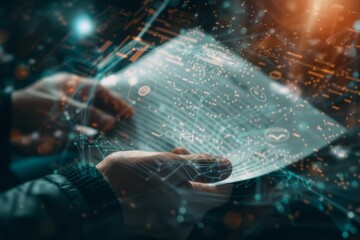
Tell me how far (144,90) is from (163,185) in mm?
283

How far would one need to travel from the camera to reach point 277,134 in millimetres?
746

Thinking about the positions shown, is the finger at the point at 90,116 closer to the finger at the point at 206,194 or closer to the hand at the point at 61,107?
the hand at the point at 61,107

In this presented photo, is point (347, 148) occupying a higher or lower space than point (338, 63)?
lower

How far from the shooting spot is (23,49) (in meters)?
1.05

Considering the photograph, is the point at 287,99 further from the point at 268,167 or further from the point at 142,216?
the point at 142,216

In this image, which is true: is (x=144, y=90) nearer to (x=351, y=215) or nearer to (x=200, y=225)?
(x=200, y=225)

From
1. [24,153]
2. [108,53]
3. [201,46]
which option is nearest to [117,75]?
[108,53]

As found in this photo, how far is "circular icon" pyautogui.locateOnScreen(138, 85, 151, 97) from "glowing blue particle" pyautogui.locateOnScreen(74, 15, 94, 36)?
326 mm

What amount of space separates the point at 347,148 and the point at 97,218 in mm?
574

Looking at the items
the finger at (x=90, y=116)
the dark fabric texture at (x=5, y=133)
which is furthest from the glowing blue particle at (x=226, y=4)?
the dark fabric texture at (x=5, y=133)

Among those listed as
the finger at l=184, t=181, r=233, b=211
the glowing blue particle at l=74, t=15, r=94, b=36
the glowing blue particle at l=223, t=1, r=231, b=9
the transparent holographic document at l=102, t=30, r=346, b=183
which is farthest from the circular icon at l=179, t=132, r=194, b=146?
the glowing blue particle at l=74, t=15, r=94, b=36

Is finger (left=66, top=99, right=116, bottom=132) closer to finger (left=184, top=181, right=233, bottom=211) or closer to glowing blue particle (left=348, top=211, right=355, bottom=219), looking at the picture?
finger (left=184, top=181, right=233, bottom=211)

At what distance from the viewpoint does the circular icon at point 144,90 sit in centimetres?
90

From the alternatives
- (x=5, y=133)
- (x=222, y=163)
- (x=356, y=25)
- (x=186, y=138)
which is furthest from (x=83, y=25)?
(x=356, y=25)
